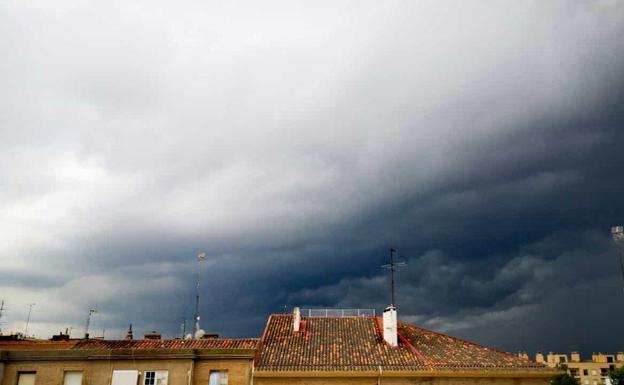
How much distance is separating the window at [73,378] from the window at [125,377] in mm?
2646

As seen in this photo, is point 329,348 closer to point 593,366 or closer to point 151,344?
point 151,344

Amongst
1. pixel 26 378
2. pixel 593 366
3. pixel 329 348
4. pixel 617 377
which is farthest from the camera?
pixel 593 366

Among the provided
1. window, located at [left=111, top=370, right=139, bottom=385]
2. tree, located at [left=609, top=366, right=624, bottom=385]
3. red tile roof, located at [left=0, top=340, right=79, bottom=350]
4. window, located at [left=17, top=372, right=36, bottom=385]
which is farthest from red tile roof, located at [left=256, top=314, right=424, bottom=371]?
tree, located at [left=609, top=366, right=624, bottom=385]

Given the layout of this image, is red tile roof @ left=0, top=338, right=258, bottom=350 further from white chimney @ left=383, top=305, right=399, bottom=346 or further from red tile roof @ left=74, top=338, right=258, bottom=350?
white chimney @ left=383, top=305, right=399, bottom=346

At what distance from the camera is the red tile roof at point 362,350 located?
121ft

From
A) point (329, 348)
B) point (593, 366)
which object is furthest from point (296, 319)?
point (593, 366)

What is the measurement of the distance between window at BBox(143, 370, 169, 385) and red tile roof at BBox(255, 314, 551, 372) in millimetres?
6572

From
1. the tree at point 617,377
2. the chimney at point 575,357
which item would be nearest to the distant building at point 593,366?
the chimney at point 575,357

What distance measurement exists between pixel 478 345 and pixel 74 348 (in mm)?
31390

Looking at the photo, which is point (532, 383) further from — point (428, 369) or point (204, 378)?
point (204, 378)

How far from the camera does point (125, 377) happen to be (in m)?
37.0

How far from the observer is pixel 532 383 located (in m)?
37.1

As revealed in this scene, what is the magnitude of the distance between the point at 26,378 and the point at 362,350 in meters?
24.6

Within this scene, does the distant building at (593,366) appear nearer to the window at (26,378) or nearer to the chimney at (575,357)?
the chimney at (575,357)
